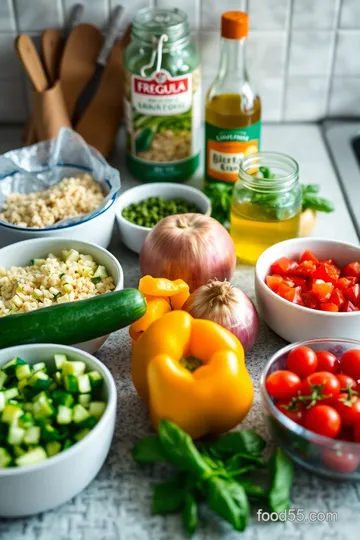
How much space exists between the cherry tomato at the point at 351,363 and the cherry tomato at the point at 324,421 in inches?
4.0

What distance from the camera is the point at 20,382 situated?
1.00 meters

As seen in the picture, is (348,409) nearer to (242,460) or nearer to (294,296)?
(242,460)

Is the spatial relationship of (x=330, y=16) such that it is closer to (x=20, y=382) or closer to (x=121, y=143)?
(x=121, y=143)

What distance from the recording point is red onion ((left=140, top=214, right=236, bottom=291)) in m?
1.24

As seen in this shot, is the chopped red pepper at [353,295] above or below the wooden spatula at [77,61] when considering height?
below

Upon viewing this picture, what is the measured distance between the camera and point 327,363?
1041 millimetres

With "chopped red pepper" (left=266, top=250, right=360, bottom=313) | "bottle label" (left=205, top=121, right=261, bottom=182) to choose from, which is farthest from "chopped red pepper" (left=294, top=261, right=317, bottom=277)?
"bottle label" (left=205, top=121, right=261, bottom=182)

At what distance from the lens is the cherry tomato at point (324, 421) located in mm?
937

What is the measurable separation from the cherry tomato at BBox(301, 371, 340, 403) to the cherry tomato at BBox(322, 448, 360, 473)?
7 centimetres

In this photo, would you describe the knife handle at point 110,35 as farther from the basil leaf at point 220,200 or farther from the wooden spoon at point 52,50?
the basil leaf at point 220,200

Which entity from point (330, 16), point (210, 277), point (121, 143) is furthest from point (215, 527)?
point (330, 16)

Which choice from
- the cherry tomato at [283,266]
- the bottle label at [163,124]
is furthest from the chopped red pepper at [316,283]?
the bottle label at [163,124]

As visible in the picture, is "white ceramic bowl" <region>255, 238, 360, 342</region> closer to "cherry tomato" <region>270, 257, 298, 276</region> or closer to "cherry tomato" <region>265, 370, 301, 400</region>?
"cherry tomato" <region>270, 257, 298, 276</region>

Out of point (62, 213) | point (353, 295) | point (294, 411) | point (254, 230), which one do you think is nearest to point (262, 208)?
point (254, 230)
